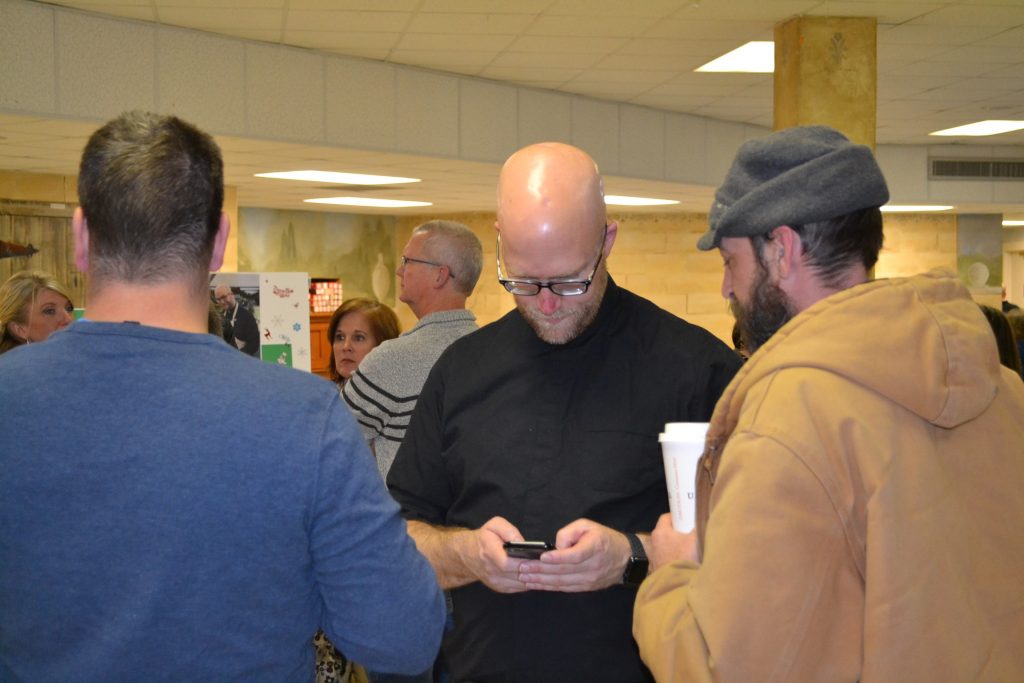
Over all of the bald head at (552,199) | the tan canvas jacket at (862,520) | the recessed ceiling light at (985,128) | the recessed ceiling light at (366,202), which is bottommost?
the tan canvas jacket at (862,520)

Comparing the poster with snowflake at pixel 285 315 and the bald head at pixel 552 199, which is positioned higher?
the bald head at pixel 552 199

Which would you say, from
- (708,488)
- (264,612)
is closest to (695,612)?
(708,488)

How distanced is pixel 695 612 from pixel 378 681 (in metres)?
1.99

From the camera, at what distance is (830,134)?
4.68 feet

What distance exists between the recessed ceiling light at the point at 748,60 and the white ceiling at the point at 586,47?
0.14m

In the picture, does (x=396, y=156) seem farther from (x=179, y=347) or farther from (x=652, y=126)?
(x=179, y=347)

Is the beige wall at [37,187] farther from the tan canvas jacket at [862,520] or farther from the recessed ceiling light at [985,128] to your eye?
the recessed ceiling light at [985,128]

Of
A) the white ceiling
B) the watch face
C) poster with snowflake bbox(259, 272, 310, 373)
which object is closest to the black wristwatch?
the watch face

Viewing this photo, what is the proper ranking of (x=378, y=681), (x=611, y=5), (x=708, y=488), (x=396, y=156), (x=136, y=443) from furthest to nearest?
(x=396, y=156) → (x=611, y=5) → (x=378, y=681) → (x=708, y=488) → (x=136, y=443)

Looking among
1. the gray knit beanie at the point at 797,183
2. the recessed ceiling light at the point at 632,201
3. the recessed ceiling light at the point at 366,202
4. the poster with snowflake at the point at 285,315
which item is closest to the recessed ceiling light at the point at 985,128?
the recessed ceiling light at the point at 632,201

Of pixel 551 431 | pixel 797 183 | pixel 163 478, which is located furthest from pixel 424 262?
pixel 163 478

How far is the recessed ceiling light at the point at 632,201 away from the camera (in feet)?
34.1

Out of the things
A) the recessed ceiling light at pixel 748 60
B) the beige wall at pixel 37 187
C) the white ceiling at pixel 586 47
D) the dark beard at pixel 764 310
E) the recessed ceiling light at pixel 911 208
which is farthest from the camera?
the recessed ceiling light at pixel 911 208

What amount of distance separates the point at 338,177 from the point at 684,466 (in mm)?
7694
